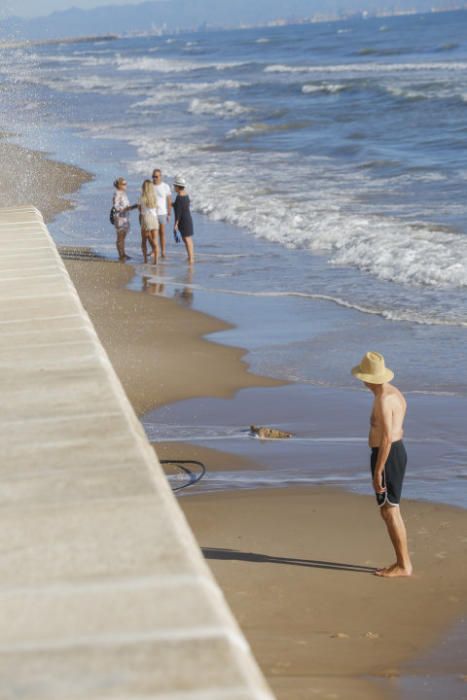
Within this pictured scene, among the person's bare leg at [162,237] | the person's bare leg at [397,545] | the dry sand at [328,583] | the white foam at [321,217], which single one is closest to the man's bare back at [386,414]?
the person's bare leg at [397,545]

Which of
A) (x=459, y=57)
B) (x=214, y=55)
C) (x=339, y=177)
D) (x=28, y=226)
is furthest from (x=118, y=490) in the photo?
(x=214, y=55)

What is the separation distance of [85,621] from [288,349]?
9271mm

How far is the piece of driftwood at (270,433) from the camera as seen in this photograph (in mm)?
8430

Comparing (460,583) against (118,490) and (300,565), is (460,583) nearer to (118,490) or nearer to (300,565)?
(300,565)

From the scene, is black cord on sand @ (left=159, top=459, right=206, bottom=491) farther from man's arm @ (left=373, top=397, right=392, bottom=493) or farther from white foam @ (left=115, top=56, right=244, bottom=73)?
white foam @ (left=115, top=56, right=244, bottom=73)

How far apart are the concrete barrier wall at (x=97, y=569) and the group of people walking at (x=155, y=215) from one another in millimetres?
12677

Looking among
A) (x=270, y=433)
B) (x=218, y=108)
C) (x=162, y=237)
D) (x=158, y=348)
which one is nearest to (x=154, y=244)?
(x=162, y=237)

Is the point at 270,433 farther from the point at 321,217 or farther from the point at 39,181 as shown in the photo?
the point at 39,181

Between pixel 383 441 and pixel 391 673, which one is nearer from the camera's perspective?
pixel 391 673

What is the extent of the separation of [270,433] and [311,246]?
9.18 meters

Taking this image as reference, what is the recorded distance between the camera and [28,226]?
24.6 feet

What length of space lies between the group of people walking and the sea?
30cm

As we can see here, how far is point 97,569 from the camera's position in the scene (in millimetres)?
2172

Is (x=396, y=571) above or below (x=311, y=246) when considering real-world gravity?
above
